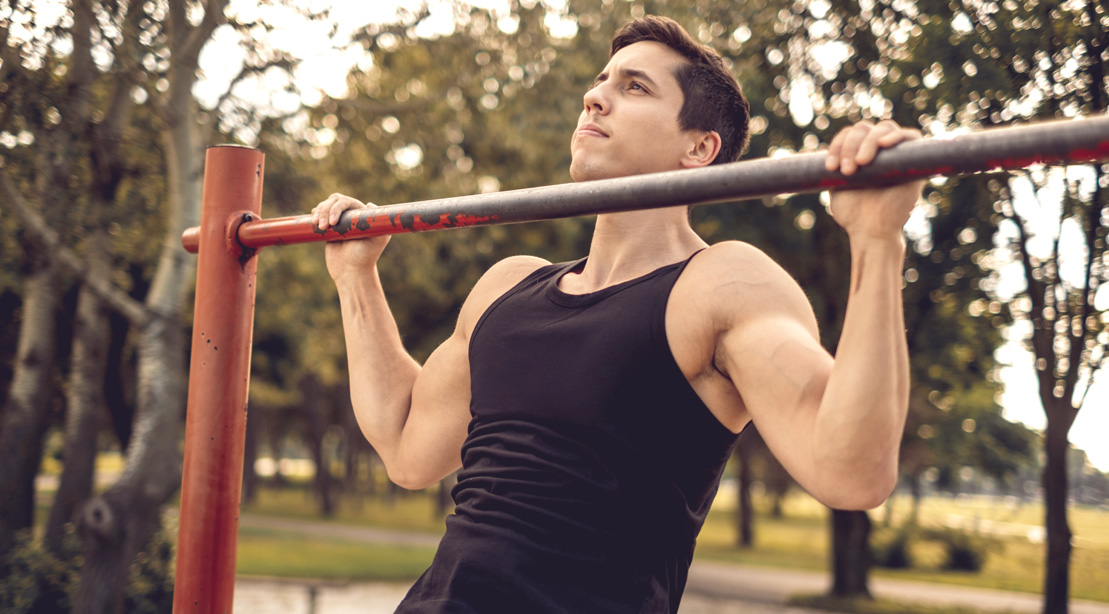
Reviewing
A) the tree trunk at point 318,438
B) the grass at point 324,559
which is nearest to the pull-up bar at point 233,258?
the grass at point 324,559

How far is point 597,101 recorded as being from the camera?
1.66m

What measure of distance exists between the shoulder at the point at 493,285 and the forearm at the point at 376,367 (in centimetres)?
20

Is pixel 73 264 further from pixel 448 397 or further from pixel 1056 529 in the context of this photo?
pixel 1056 529

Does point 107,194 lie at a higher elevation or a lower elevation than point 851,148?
higher

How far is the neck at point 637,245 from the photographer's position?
1.65 metres

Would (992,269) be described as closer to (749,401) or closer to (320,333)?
(749,401)

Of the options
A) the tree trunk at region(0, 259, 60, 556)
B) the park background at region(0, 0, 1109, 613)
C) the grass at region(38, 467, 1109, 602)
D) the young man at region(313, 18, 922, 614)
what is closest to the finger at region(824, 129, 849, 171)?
the young man at region(313, 18, 922, 614)

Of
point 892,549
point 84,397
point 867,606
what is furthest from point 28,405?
point 892,549

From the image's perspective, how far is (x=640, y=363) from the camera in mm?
1379

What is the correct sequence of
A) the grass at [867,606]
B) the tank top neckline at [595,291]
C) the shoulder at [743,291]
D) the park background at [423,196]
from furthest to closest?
the grass at [867,606] < the park background at [423,196] < the tank top neckline at [595,291] < the shoulder at [743,291]

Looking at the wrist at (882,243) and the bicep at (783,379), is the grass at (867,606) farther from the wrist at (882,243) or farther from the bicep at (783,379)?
the wrist at (882,243)

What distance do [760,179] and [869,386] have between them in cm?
33

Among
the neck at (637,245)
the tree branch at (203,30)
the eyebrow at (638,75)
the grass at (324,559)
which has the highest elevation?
the tree branch at (203,30)

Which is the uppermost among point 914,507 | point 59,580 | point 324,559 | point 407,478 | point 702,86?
point 702,86
